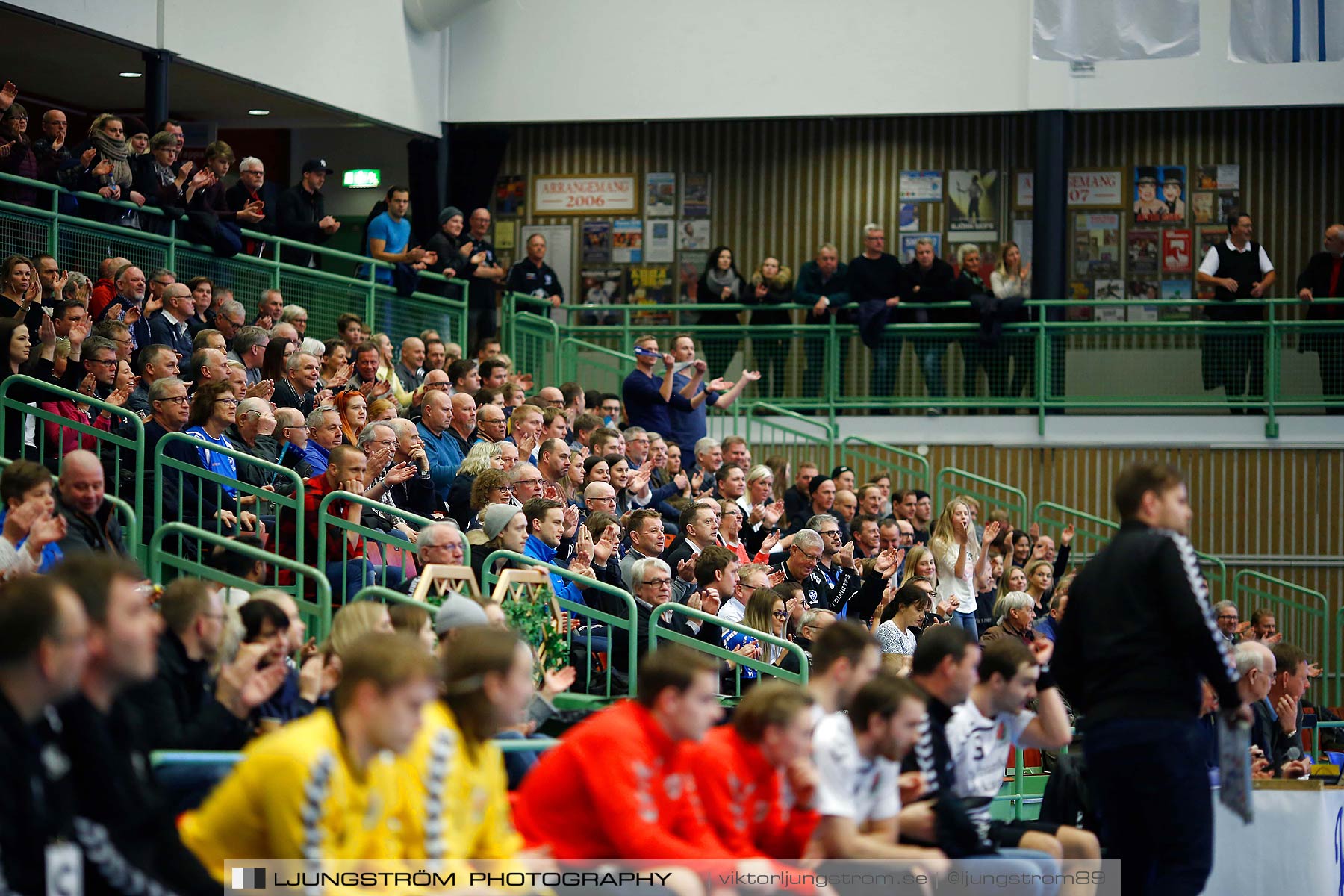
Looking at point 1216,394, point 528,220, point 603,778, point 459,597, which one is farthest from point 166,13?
point 603,778

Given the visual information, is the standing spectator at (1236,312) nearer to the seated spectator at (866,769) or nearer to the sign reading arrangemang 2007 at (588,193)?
the sign reading arrangemang 2007 at (588,193)

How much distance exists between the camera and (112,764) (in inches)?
153

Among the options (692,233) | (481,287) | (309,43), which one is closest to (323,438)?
(481,287)

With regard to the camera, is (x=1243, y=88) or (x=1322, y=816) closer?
(x=1322, y=816)

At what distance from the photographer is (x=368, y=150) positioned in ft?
58.9

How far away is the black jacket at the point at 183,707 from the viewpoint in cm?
491

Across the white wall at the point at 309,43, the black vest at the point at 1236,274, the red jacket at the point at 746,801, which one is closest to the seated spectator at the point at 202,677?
the red jacket at the point at 746,801

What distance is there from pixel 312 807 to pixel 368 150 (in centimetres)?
1471

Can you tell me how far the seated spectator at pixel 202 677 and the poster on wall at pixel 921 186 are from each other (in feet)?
44.8

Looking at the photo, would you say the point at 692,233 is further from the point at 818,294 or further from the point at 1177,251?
the point at 1177,251

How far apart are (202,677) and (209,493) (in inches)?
126

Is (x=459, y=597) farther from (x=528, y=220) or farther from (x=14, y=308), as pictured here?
(x=528, y=220)

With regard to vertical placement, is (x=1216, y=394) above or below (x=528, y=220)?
below

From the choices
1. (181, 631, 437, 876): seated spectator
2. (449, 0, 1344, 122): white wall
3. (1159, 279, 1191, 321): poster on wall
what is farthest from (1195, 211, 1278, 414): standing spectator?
(181, 631, 437, 876): seated spectator
